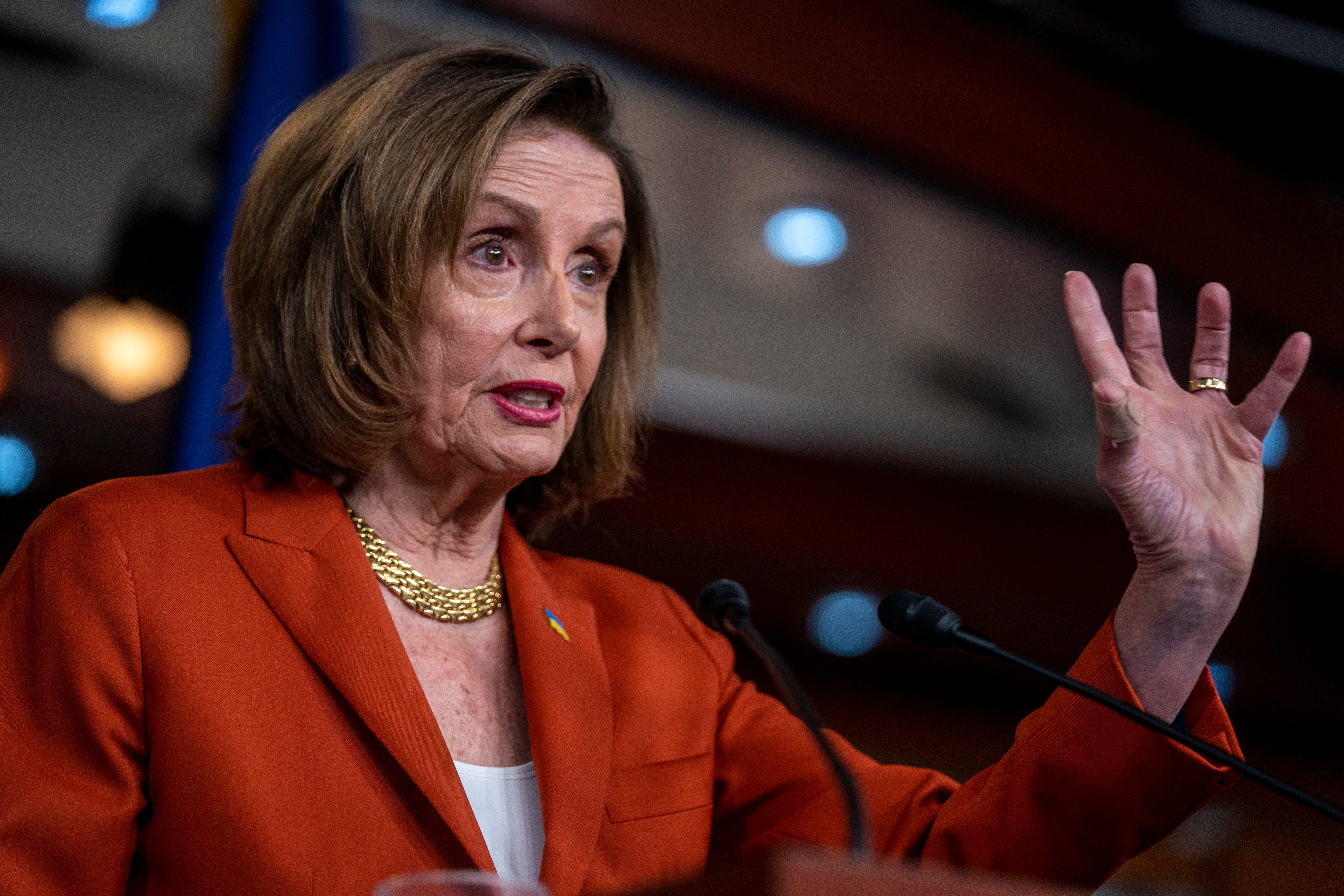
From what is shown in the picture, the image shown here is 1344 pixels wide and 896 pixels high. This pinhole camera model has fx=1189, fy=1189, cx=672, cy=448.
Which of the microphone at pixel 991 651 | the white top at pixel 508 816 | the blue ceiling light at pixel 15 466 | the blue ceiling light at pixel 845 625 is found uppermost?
the microphone at pixel 991 651

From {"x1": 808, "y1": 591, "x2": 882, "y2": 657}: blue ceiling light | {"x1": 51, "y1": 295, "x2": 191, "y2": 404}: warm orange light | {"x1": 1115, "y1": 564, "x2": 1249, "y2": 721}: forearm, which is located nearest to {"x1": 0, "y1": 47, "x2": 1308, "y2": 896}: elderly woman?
{"x1": 1115, "y1": 564, "x2": 1249, "y2": 721}: forearm

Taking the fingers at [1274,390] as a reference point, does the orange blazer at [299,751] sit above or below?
below

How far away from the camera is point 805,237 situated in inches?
200

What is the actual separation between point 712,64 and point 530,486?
2.31 meters

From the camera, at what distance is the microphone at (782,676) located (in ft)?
2.89

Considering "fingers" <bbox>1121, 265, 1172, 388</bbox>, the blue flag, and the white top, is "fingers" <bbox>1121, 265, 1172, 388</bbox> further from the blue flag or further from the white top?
the blue flag

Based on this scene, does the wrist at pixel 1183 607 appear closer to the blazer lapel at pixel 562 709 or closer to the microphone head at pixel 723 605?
the microphone head at pixel 723 605

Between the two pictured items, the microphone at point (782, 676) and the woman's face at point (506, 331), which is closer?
the microphone at point (782, 676)

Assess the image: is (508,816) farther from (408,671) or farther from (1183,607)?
(1183,607)

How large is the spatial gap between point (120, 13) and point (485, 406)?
114 inches

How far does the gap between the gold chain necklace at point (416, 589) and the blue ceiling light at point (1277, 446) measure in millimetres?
5127

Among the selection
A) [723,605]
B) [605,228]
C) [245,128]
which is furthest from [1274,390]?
[245,128]

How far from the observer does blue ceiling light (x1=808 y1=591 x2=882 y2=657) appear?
685cm

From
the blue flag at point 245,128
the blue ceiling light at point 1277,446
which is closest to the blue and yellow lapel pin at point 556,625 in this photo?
the blue flag at point 245,128
